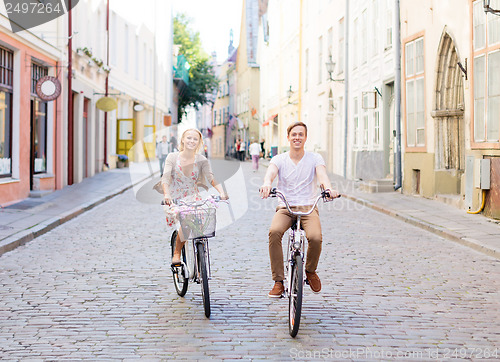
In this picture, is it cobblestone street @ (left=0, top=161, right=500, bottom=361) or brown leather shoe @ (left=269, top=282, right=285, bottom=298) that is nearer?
cobblestone street @ (left=0, top=161, right=500, bottom=361)

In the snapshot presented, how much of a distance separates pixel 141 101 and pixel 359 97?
53.1ft

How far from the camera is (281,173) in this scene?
574 cm

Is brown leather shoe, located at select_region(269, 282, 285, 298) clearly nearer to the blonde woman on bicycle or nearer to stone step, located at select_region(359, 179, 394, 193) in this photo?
the blonde woman on bicycle

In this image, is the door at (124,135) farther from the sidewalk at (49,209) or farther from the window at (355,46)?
the window at (355,46)

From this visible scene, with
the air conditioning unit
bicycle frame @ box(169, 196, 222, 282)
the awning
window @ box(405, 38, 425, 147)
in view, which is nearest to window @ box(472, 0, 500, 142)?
the air conditioning unit

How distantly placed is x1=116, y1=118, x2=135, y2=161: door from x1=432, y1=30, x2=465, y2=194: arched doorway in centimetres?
1765

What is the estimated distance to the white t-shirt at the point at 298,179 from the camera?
5684 millimetres

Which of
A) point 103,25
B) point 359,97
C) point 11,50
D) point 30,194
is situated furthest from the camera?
point 103,25

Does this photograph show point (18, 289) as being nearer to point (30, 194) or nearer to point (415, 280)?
point (415, 280)

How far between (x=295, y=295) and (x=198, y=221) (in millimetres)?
1113

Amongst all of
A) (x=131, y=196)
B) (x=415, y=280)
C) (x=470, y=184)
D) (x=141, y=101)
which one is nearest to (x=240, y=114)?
(x=141, y=101)

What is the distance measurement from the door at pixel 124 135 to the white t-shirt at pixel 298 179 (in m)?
26.3

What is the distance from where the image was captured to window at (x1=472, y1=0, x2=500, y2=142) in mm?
12758

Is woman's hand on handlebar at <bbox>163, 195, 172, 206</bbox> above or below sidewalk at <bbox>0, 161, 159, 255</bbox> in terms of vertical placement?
above
